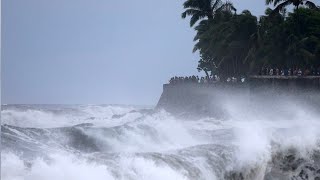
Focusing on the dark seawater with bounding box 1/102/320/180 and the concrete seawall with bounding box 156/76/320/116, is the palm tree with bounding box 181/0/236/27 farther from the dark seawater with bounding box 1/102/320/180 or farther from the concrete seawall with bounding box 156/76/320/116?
the dark seawater with bounding box 1/102/320/180

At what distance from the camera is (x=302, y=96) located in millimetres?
27203

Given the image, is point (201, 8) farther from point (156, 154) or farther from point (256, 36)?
point (156, 154)

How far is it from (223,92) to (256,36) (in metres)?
4.41

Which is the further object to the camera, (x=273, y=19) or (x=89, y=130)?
(x=273, y=19)

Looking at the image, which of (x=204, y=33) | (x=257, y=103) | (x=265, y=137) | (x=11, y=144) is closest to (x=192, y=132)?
(x=265, y=137)

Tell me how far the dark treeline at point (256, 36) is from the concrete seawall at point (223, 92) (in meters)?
2.46

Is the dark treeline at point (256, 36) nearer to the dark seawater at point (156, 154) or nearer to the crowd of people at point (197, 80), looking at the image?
the crowd of people at point (197, 80)

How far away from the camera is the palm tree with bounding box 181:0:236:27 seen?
4122 centimetres

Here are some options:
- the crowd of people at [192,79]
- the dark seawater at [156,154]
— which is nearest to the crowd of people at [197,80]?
the crowd of people at [192,79]

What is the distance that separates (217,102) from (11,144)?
2222cm

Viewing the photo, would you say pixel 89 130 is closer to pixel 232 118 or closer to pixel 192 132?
pixel 192 132

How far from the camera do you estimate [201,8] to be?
136ft

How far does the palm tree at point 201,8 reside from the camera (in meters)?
41.2

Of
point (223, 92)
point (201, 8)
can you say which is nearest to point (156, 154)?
point (223, 92)
